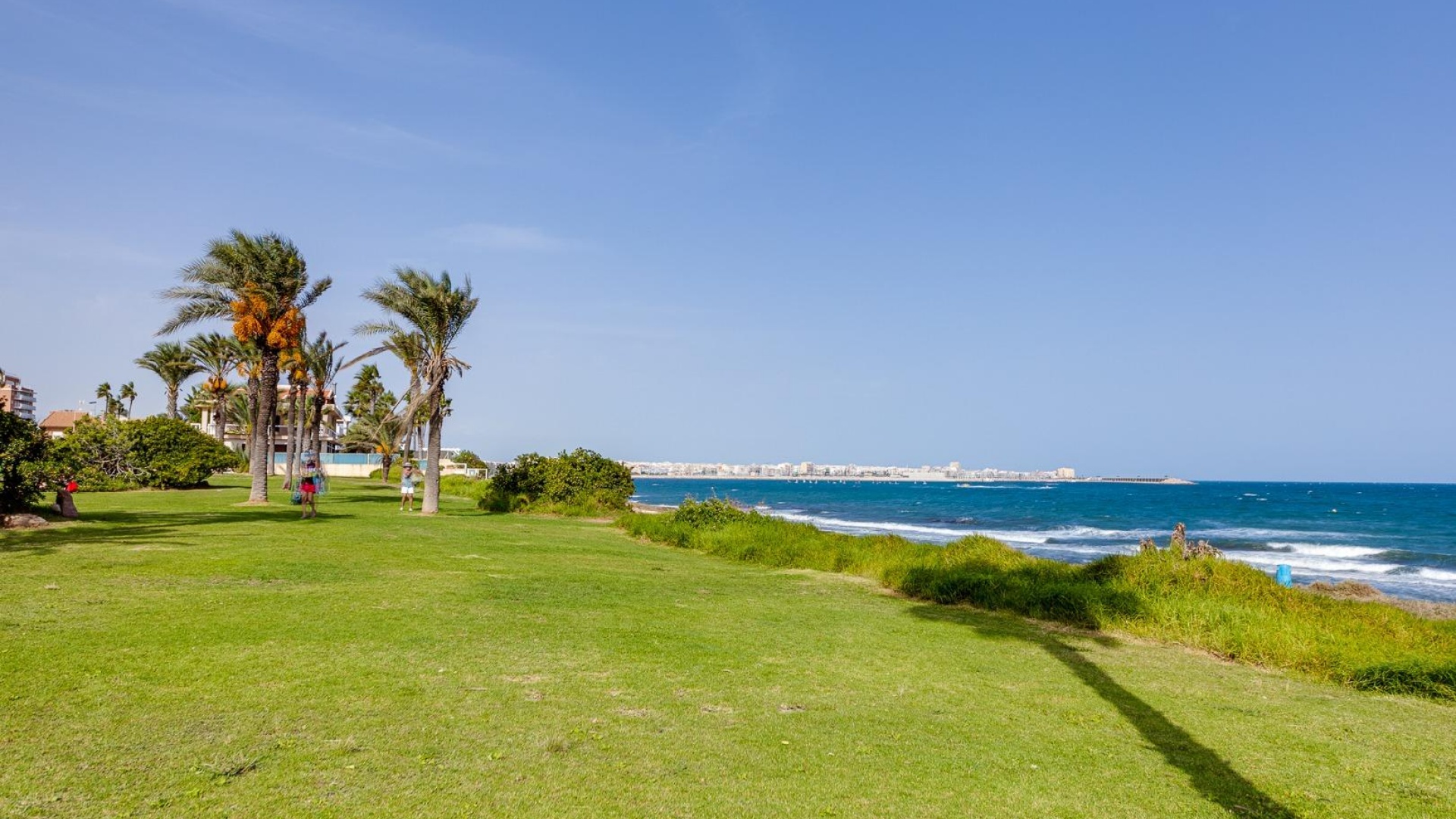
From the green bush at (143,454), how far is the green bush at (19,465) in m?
17.6

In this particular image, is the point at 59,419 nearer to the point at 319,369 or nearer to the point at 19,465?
the point at 319,369

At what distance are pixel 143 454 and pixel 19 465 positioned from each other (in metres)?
23.0

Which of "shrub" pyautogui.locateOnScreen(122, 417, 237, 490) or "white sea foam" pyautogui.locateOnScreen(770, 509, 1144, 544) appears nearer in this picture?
"shrub" pyautogui.locateOnScreen(122, 417, 237, 490)

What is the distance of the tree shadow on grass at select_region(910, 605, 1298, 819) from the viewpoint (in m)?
5.66

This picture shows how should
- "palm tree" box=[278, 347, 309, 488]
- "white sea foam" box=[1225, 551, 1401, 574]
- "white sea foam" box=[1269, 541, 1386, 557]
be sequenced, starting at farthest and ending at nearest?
1. "white sea foam" box=[1269, 541, 1386, 557]
2. "palm tree" box=[278, 347, 309, 488]
3. "white sea foam" box=[1225, 551, 1401, 574]

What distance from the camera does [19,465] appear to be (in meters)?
17.8

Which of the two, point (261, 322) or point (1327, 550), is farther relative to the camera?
point (1327, 550)

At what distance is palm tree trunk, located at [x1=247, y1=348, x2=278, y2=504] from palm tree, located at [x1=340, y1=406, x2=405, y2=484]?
1173 inches

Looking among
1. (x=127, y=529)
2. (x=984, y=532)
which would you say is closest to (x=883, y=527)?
(x=984, y=532)

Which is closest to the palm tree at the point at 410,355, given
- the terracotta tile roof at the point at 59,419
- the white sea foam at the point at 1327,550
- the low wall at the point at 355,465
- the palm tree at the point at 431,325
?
the palm tree at the point at 431,325

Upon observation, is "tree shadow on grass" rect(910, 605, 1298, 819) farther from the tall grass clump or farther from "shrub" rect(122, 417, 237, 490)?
"shrub" rect(122, 417, 237, 490)

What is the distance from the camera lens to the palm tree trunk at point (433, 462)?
96.6ft

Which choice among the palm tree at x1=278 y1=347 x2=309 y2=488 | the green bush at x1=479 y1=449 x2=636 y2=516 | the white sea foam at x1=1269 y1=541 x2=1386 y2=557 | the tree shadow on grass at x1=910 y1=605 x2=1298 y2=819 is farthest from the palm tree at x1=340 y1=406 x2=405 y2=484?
the white sea foam at x1=1269 y1=541 x2=1386 y2=557

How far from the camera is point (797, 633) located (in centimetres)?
1081
